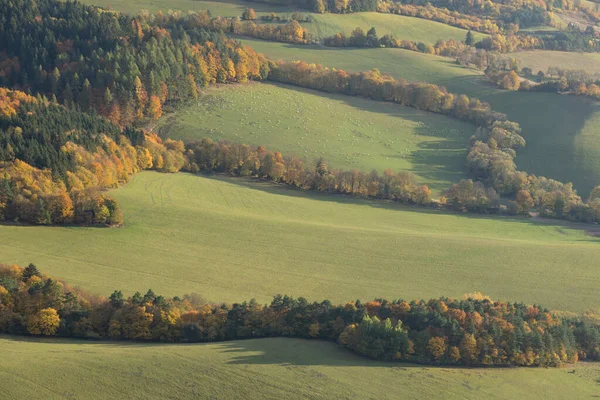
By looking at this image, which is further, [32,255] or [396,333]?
[32,255]

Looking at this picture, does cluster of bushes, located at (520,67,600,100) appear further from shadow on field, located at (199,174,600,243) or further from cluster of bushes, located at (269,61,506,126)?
shadow on field, located at (199,174,600,243)

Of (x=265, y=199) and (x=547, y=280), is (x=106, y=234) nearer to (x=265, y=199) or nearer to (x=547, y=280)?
(x=265, y=199)

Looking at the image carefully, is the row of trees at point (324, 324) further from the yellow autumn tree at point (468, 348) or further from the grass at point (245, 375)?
the grass at point (245, 375)

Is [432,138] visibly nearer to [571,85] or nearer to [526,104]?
[526,104]

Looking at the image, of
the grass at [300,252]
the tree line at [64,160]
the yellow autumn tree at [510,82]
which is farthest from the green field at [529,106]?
the tree line at [64,160]

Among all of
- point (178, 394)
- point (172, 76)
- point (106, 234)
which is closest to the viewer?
point (178, 394)

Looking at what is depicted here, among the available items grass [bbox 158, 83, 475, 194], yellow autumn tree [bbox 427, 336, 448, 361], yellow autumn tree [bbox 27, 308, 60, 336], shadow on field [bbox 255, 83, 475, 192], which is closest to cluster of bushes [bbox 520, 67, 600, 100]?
shadow on field [bbox 255, 83, 475, 192]

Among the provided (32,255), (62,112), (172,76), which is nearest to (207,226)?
(32,255)
